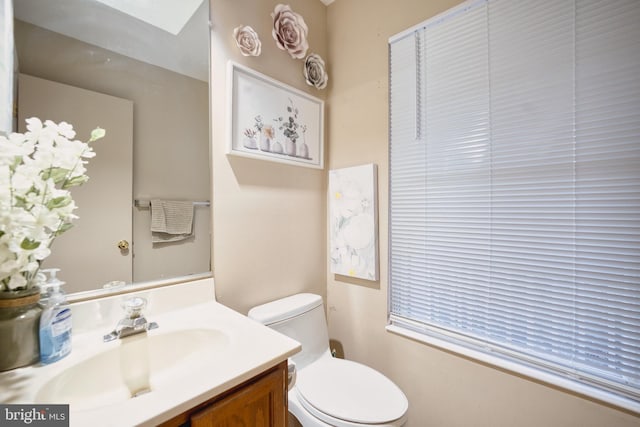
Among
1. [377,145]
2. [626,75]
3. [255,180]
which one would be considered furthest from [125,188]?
[626,75]

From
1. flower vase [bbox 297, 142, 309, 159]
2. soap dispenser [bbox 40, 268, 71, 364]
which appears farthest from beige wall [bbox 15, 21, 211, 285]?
flower vase [bbox 297, 142, 309, 159]

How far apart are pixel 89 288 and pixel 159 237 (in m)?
0.25

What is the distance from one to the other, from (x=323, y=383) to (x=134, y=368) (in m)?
0.73

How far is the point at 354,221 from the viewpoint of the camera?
56.6 inches

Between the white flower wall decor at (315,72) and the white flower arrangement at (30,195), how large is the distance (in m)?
1.13

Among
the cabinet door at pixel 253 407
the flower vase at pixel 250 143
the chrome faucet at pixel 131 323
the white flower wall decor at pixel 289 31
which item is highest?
the white flower wall decor at pixel 289 31

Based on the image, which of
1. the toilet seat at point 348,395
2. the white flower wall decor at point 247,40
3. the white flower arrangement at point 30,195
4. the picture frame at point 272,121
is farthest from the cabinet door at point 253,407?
the white flower wall decor at point 247,40

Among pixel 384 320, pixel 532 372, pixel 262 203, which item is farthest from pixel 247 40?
pixel 532 372

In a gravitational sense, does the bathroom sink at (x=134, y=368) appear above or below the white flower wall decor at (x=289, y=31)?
below

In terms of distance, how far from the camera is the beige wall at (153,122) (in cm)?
77

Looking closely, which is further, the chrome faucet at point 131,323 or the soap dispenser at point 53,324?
the chrome faucet at point 131,323

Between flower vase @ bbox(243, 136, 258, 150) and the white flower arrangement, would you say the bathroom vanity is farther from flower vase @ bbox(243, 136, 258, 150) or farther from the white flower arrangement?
flower vase @ bbox(243, 136, 258, 150)

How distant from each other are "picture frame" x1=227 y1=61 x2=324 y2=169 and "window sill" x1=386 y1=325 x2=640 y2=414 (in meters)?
1.10

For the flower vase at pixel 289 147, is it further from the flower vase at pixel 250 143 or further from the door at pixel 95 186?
the door at pixel 95 186
